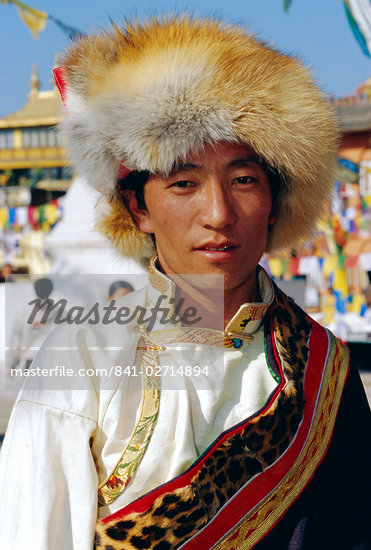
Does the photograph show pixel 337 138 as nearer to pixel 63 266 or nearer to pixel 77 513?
pixel 77 513

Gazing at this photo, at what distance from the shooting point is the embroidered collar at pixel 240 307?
5.40 ft

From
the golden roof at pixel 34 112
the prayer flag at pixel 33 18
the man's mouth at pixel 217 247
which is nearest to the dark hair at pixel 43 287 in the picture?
the prayer flag at pixel 33 18

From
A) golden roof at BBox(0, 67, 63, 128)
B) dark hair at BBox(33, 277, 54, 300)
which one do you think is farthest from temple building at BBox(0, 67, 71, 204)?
dark hair at BBox(33, 277, 54, 300)

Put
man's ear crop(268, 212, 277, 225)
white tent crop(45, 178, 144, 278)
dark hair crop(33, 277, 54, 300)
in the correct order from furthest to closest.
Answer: white tent crop(45, 178, 144, 278) < dark hair crop(33, 277, 54, 300) < man's ear crop(268, 212, 277, 225)

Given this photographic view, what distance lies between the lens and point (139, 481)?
1.40 m

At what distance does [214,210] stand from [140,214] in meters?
0.29

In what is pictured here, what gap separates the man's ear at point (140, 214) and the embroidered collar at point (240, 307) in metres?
0.09

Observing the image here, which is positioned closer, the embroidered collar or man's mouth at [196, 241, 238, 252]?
man's mouth at [196, 241, 238, 252]

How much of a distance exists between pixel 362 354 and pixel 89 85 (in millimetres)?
11566

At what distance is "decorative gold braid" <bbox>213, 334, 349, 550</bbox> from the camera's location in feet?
5.03

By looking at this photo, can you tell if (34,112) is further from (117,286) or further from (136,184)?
(136,184)

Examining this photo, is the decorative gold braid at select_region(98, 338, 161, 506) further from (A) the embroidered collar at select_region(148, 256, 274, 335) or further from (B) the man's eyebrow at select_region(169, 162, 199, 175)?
(B) the man's eyebrow at select_region(169, 162, 199, 175)

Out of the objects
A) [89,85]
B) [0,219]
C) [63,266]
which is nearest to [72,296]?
[63,266]

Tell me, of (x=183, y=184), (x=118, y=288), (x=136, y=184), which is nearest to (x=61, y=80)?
(x=136, y=184)
